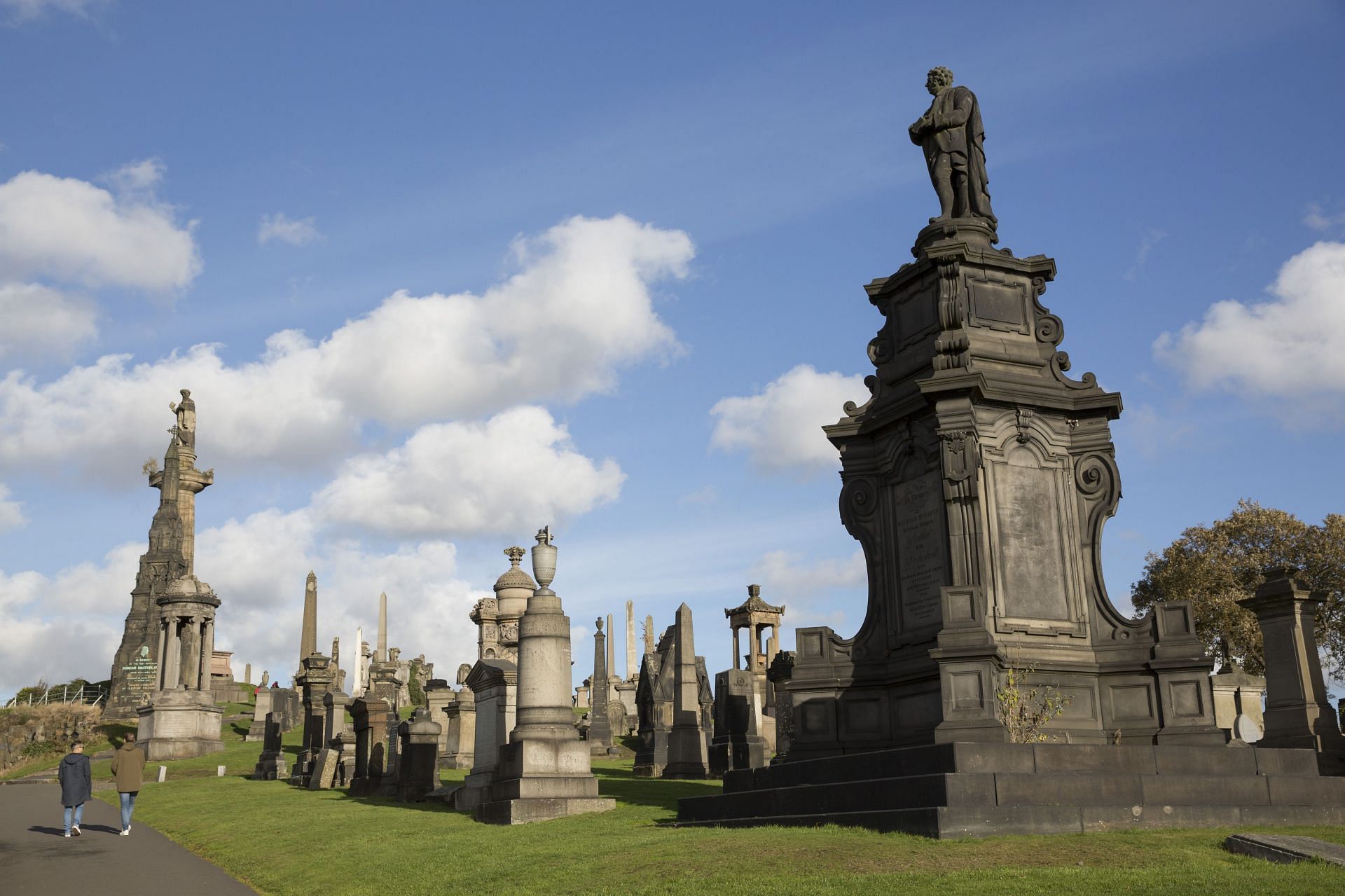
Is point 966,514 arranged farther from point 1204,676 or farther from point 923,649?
point 1204,676

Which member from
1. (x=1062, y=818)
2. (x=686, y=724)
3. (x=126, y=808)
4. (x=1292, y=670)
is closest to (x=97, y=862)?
→ (x=126, y=808)

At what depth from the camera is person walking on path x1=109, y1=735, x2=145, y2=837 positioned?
18547mm

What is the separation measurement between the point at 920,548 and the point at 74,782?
43.7 ft

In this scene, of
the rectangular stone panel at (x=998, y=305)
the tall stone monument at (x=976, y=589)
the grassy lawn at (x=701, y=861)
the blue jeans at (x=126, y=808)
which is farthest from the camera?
the blue jeans at (x=126, y=808)

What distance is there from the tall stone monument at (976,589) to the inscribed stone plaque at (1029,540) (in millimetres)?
26

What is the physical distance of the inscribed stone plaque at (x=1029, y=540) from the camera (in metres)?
14.5

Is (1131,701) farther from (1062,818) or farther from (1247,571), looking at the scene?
(1247,571)

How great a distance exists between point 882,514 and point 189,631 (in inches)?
1565

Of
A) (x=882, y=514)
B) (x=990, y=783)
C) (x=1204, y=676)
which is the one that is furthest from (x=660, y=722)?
(x=990, y=783)

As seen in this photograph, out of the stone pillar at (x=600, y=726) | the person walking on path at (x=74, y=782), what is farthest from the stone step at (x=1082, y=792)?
the stone pillar at (x=600, y=726)

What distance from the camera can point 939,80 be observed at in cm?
1773

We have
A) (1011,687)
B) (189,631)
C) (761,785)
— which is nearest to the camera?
(1011,687)

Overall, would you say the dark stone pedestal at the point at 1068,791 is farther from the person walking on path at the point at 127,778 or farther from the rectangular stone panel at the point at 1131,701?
the person walking on path at the point at 127,778

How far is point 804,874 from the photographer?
8805 mm
